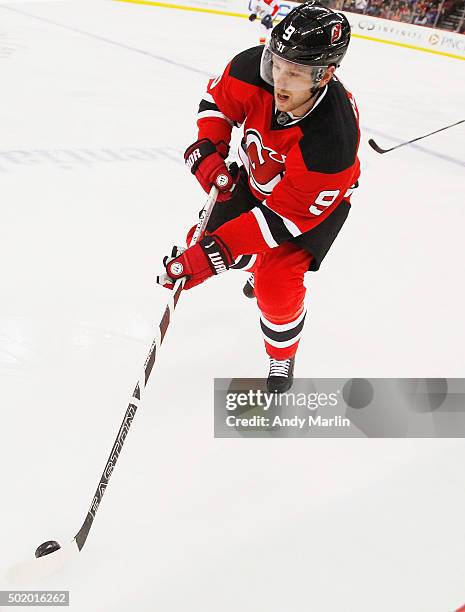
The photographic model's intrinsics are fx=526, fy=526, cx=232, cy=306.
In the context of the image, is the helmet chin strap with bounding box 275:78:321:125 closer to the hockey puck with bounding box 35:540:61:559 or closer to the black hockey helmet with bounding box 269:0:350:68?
the black hockey helmet with bounding box 269:0:350:68

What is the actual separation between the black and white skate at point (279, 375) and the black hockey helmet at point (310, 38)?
0.87m

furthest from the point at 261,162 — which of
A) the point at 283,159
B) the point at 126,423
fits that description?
the point at 126,423

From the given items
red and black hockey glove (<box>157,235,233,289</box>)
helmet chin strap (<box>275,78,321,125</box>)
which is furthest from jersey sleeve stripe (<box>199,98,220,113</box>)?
red and black hockey glove (<box>157,235,233,289</box>)

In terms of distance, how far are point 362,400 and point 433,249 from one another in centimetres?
123

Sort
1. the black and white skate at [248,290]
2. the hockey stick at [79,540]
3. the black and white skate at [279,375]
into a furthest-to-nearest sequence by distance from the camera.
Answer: the black and white skate at [248,290] < the black and white skate at [279,375] < the hockey stick at [79,540]

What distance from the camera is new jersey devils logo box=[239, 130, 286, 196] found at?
55.0 inches

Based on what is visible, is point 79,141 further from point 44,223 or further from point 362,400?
point 362,400

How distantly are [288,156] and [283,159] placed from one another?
115mm

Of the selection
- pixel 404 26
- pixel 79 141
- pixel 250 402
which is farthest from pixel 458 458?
pixel 404 26

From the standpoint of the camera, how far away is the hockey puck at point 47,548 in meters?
1.14

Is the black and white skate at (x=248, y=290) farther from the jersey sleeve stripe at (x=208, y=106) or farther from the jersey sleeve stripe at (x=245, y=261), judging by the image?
the jersey sleeve stripe at (x=208, y=106)

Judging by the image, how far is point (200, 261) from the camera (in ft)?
4.13

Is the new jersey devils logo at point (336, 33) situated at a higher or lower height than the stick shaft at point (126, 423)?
higher

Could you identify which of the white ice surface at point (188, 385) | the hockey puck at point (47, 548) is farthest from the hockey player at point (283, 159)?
the hockey puck at point (47, 548)
